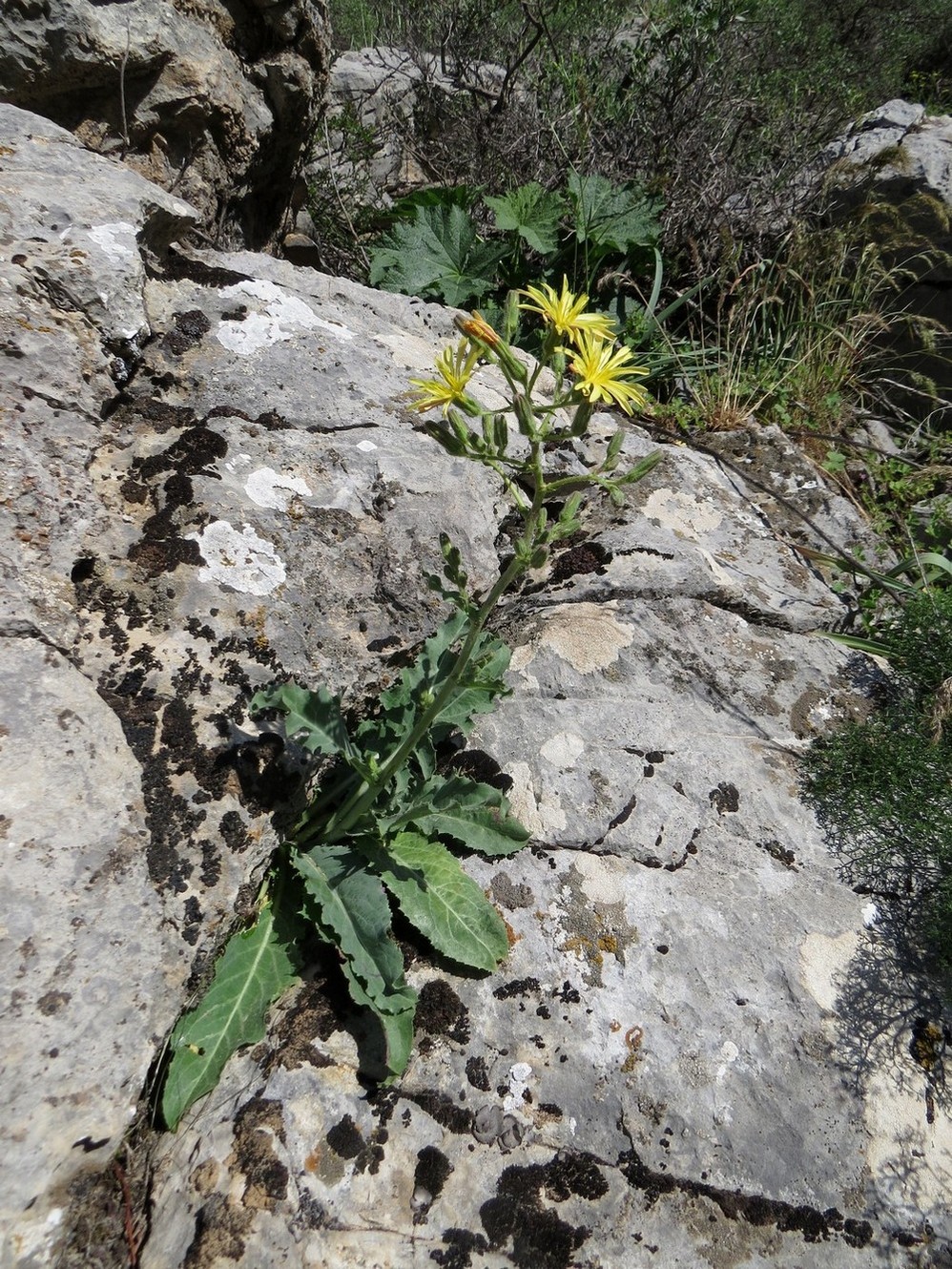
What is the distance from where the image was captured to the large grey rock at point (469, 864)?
5.92ft

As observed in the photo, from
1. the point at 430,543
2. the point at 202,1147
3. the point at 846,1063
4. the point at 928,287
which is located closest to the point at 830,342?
the point at 928,287

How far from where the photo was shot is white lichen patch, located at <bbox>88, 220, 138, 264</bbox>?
267 centimetres

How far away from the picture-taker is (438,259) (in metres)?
4.39

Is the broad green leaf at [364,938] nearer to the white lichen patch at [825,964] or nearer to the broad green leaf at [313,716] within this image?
the broad green leaf at [313,716]

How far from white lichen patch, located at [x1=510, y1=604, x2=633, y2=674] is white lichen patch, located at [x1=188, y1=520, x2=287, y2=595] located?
857 millimetres

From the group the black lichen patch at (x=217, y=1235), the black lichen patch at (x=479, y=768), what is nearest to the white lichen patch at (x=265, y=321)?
the black lichen patch at (x=479, y=768)

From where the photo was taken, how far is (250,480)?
2680 millimetres

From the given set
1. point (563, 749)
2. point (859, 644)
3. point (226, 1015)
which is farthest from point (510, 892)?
point (859, 644)

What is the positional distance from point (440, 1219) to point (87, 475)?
84.6 inches

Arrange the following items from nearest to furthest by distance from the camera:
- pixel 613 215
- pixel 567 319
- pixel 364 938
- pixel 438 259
→ 1. pixel 364 938
2. pixel 567 319
3. pixel 438 259
4. pixel 613 215

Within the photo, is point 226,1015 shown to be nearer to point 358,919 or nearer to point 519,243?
point 358,919

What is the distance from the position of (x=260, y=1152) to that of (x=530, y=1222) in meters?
0.61

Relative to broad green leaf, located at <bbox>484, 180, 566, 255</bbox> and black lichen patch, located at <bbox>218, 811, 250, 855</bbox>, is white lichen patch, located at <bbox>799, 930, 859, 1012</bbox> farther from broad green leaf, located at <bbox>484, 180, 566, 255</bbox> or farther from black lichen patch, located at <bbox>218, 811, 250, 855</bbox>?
broad green leaf, located at <bbox>484, 180, 566, 255</bbox>

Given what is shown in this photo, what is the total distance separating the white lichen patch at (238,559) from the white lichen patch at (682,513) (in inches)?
59.3
